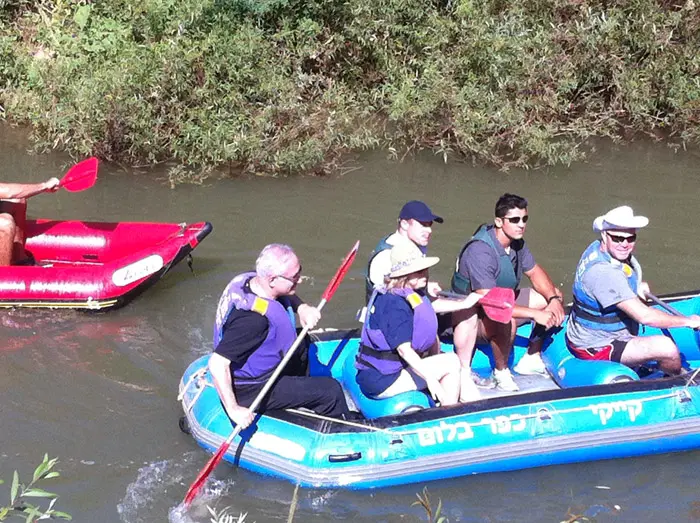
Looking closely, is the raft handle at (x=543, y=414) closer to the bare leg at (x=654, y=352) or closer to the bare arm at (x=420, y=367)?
the bare arm at (x=420, y=367)

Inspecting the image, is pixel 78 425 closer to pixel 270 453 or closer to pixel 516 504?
pixel 270 453

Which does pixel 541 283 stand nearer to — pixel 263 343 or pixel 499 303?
pixel 499 303

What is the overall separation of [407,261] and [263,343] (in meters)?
0.87

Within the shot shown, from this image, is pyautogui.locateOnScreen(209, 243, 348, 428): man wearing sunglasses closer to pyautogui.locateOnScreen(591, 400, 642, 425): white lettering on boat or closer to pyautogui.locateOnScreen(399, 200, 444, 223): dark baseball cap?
pyautogui.locateOnScreen(399, 200, 444, 223): dark baseball cap

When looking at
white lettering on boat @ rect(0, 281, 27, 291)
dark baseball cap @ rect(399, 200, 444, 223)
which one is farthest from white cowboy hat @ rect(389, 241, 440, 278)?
white lettering on boat @ rect(0, 281, 27, 291)

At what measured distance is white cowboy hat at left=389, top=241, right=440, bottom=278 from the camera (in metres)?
5.15

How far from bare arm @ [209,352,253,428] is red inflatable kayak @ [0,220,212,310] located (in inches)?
95.5

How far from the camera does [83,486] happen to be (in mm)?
5305

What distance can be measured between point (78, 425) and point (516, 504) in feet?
8.48

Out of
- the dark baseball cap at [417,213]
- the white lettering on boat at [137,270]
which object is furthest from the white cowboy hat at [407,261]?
the white lettering on boat at [137,270]

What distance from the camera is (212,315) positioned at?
7.34 m

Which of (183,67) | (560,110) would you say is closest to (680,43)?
(560,110)

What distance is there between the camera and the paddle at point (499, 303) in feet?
18.2

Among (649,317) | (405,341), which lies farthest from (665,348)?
(405,341)
